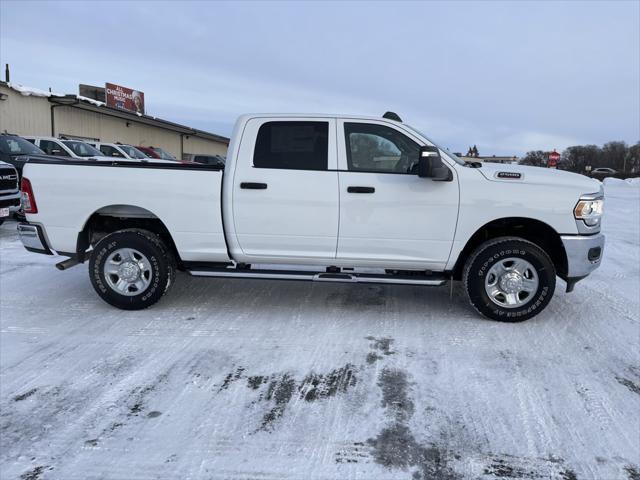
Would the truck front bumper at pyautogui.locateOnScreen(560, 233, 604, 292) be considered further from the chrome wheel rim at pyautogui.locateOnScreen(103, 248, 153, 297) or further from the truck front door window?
the chrome wheel rim at pyautogui.locateOnScreen(103, 248, 153, 297)

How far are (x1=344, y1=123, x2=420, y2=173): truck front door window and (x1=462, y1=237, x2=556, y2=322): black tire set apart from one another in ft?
3.56

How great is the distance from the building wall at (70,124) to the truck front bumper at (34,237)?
1877 centimetres

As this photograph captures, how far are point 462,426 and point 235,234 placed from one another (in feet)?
9.01

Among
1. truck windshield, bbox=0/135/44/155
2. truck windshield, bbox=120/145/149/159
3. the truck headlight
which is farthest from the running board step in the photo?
truck windshield, bbox=120/145/149/159

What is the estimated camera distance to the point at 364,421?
288 cm

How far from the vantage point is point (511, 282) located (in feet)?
14.8

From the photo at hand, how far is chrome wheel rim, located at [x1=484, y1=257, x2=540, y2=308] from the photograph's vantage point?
14.7ft

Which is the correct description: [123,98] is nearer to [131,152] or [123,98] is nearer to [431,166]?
[131,152]

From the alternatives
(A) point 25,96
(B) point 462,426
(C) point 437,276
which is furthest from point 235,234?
(A) point 25,96

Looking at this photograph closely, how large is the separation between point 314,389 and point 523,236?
2.87m

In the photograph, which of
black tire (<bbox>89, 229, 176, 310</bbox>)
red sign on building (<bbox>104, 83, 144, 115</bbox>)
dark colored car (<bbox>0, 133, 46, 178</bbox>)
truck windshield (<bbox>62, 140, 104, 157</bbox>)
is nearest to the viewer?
black tire (<bbox>89, 229, 176, 310</bbox>)

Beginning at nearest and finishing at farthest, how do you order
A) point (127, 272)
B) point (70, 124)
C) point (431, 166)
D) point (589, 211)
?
1. point (431, 166)
2. point (589, 211)
3. point (127, 272)
4. point (70, 124)

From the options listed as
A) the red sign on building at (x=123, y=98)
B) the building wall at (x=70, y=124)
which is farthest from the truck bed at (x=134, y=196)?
the red sign on building at (x=123, y=98)

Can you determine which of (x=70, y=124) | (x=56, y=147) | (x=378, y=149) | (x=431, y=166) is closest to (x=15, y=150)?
(x=56, y=147)
